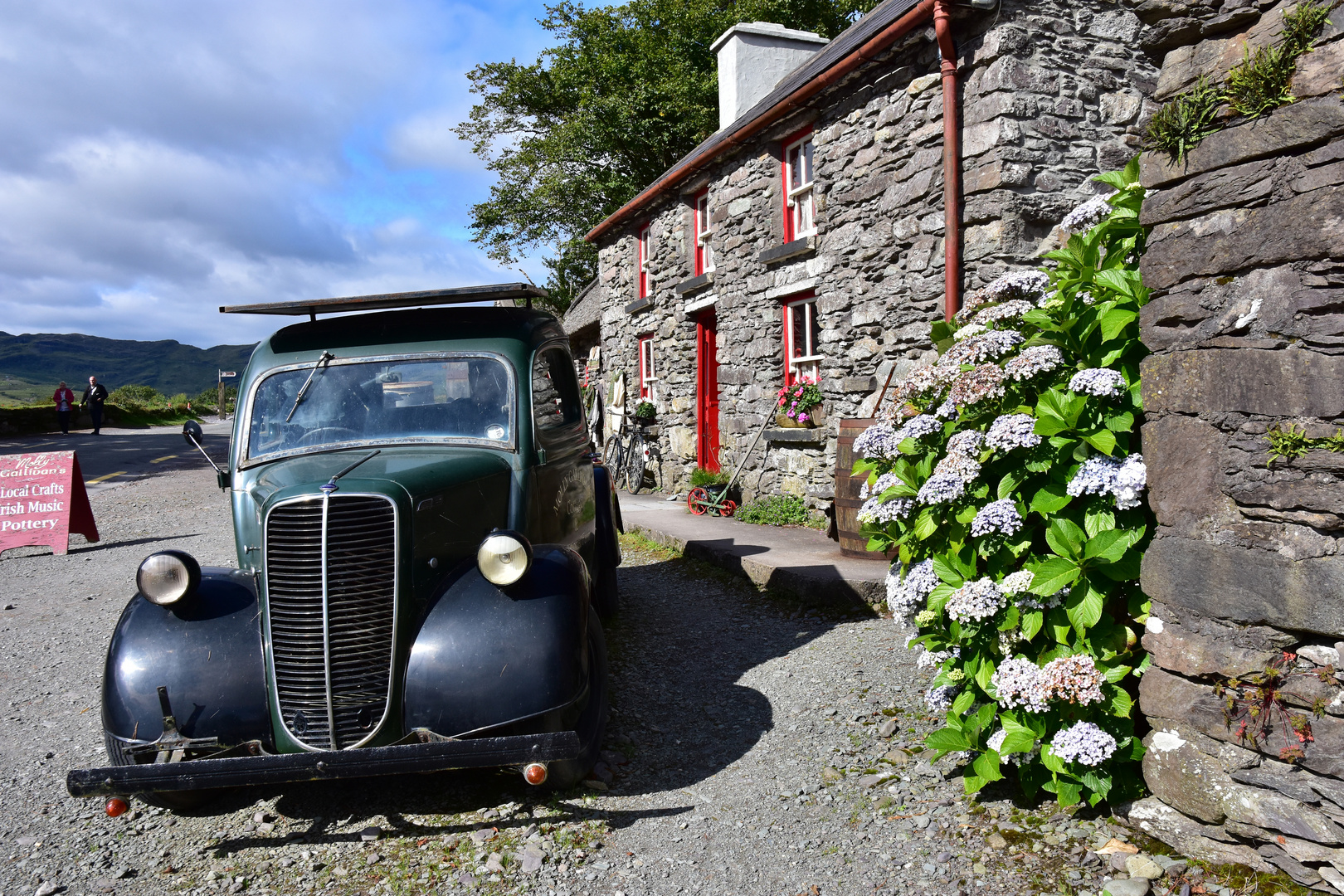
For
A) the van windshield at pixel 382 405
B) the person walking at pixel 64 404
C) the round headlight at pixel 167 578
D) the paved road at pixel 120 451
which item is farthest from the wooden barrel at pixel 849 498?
A: the person walking at pixel 64 404

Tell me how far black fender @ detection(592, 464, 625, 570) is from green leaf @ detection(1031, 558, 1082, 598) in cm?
330

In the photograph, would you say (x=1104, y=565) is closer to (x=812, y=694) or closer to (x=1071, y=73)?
(x=812, y=694)

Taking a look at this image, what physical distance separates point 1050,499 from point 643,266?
1202cm

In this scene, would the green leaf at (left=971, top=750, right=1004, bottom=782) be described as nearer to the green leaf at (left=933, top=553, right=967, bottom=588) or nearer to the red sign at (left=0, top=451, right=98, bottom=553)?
the green leaf at (left=933, top=553, right=967, bottom=588)

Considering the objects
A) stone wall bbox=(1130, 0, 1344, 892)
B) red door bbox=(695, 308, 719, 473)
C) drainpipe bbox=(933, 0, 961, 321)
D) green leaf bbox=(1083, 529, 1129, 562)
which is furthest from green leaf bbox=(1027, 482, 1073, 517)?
red door bbox=(695, 308, 719, 473)

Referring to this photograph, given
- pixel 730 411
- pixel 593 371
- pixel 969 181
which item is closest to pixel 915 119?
pixel 969 181

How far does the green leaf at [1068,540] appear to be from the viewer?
8.96ft

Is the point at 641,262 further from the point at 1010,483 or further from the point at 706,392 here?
the point at 1010,483

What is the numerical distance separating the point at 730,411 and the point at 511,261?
17.8 m

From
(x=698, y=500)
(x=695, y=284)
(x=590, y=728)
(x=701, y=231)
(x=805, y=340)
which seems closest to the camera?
(x=590, y=728)

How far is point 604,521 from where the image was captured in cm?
581

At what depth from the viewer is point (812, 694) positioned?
14.4 feet

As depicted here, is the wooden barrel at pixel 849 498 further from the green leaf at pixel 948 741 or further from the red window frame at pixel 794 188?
the green leaf at pixel 948 741

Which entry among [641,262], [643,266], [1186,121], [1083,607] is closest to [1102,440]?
[1083,607]
